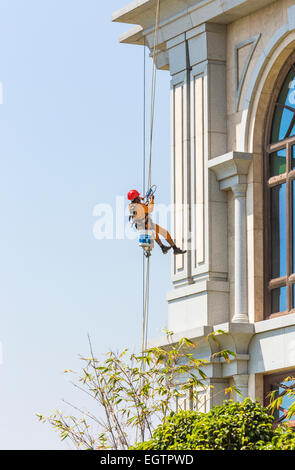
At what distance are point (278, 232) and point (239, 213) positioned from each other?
2.61 ft

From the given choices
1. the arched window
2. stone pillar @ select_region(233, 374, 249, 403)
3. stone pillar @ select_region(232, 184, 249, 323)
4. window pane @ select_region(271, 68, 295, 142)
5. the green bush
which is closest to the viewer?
the green bush

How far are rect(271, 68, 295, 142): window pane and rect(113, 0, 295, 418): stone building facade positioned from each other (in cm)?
2

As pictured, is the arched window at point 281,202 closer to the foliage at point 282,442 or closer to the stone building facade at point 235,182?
the stone building facade at point 235,182

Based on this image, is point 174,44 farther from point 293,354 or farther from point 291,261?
point 293,354

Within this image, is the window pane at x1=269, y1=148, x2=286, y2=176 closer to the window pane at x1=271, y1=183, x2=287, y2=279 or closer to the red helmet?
the window pane at x1=271, y1=183, x2=287, y2=279

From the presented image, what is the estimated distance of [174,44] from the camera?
2414 cm

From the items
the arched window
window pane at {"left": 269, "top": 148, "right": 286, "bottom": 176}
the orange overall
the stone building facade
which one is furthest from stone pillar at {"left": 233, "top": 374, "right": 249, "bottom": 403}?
window pane at {"left": 269, "top": 148, "right": 286, "bottom": 176}

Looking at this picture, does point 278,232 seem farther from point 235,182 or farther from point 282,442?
point 282,442

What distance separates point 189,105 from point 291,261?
12.5 feet

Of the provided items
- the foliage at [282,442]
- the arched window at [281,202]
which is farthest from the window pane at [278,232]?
the foliage at [282,442]

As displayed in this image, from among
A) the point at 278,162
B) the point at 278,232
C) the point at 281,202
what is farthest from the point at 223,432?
the point at 278,162

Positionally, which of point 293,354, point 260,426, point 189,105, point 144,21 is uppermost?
point 144,21

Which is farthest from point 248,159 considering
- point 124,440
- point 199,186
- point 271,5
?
point 124,440

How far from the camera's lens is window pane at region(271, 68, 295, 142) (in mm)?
22203
